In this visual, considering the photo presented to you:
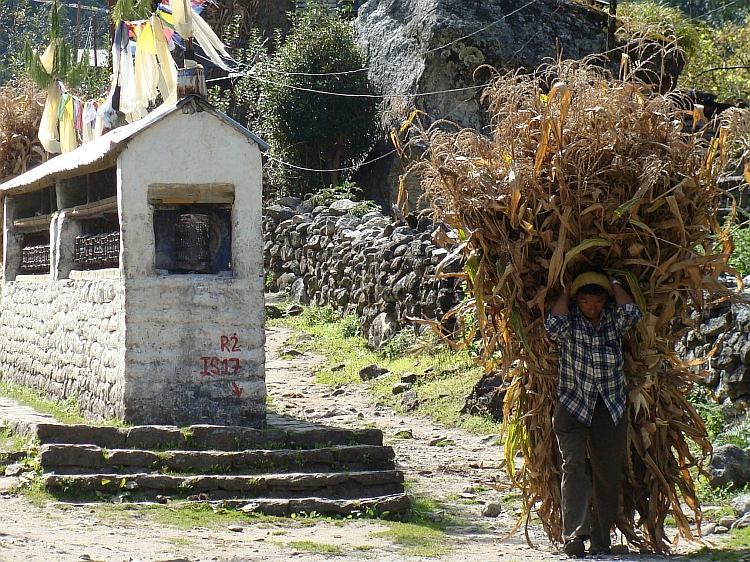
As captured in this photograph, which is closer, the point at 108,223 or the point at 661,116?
the point at 661,116

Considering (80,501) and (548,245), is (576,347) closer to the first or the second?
(548,245)

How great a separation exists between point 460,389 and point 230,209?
3.30 metres

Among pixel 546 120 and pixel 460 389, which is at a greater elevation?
pixel 546 120

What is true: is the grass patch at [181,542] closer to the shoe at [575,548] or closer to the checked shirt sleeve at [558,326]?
the shoe at [575,548]

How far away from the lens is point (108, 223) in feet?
28.3

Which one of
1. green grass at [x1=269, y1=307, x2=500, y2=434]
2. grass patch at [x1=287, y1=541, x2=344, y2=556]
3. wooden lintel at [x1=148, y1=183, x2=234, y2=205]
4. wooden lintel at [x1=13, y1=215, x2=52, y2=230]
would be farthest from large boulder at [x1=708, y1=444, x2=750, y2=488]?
wooden lintel at [x1=13, y1=215, x2=52, y2=230]

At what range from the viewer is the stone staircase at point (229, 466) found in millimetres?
6234

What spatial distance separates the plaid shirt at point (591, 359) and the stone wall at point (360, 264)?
202 inches

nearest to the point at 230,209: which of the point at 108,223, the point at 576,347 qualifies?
the point at 108,223

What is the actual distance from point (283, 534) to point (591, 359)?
6.86ft

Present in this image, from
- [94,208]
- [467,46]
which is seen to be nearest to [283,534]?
[94,208]

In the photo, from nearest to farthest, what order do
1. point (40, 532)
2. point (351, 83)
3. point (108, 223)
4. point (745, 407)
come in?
point (40, 532) < point (745, 407) < point (108, 223) < point (351, 83)

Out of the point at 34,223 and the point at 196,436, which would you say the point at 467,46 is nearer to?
the point at 34,223

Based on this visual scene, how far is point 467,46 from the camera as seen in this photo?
1577 centimetres
